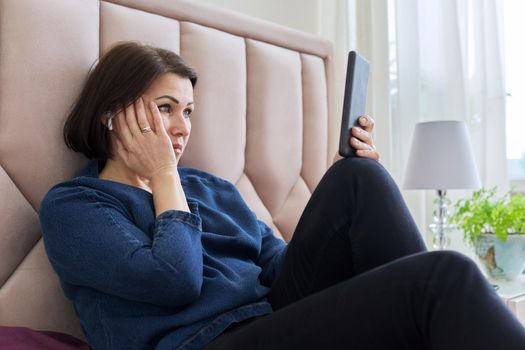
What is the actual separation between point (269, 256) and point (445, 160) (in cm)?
84

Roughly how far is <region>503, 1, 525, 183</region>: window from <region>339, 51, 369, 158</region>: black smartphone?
3.51 ft

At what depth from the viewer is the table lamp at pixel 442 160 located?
1756mm

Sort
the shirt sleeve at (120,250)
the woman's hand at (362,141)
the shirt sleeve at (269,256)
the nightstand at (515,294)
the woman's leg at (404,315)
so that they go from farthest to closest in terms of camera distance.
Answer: the nightstand at (515,294) → the shirt sleeve at (269,256) → the woman's hand at (362,141) → the shirt sleeve at (120,250) → the woman's leg at (404,315)

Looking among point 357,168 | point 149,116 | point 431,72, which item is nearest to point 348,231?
point 357,168

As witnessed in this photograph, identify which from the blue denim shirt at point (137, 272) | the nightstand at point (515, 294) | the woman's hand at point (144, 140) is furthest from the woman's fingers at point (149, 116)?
the nightstand at point (515, 294)

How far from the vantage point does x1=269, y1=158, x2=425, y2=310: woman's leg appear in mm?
906

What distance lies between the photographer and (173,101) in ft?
3.75

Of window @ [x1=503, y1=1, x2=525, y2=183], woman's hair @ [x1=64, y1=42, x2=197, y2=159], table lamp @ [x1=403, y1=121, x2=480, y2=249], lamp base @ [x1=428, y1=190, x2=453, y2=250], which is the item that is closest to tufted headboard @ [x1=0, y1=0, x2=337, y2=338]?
woman's hair @ [x1=64, y1=42, x2=197, y2=159]

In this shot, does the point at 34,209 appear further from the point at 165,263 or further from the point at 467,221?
the point at 467,221

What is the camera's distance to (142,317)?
0.92 m

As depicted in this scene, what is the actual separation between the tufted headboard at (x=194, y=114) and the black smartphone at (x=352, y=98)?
1.41ft

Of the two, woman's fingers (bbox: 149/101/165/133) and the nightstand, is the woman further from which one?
the nightstand

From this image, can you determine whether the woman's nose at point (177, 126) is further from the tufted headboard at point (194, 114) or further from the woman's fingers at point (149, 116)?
the tufted headboard at point (194, 114)

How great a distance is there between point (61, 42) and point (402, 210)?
77 cm
